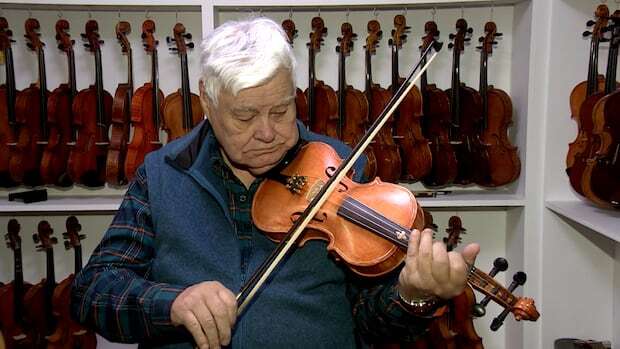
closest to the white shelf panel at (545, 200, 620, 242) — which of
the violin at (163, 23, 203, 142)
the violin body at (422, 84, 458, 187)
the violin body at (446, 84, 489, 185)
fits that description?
the violin body at (446, 84, 489, 185)

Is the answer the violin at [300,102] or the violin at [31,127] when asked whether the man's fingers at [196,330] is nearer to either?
the violin at [300,102]

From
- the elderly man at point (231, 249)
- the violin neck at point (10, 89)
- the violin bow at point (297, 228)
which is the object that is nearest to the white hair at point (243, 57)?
the elderly man at point (231, 249)

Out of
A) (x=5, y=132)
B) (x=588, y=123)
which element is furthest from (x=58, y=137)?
(x=588, y=123)

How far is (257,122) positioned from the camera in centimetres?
120

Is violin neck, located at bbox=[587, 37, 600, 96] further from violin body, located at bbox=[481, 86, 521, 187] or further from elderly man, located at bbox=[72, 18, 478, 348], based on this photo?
elderly man, located at bbox=[72, 18, 478, 348]

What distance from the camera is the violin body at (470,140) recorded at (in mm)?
2166

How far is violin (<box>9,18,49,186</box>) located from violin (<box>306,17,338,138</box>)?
0.99 m

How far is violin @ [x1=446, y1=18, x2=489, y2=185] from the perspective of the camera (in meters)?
2.16

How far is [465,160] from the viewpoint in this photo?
7.16 feet

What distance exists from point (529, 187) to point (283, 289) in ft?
4.06

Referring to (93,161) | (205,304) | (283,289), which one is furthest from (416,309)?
(93,161)

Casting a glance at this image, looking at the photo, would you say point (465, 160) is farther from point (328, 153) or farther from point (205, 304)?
point (205, 304)

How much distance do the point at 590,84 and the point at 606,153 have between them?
35cm

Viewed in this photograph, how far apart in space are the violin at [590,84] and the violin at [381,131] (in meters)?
0.59
